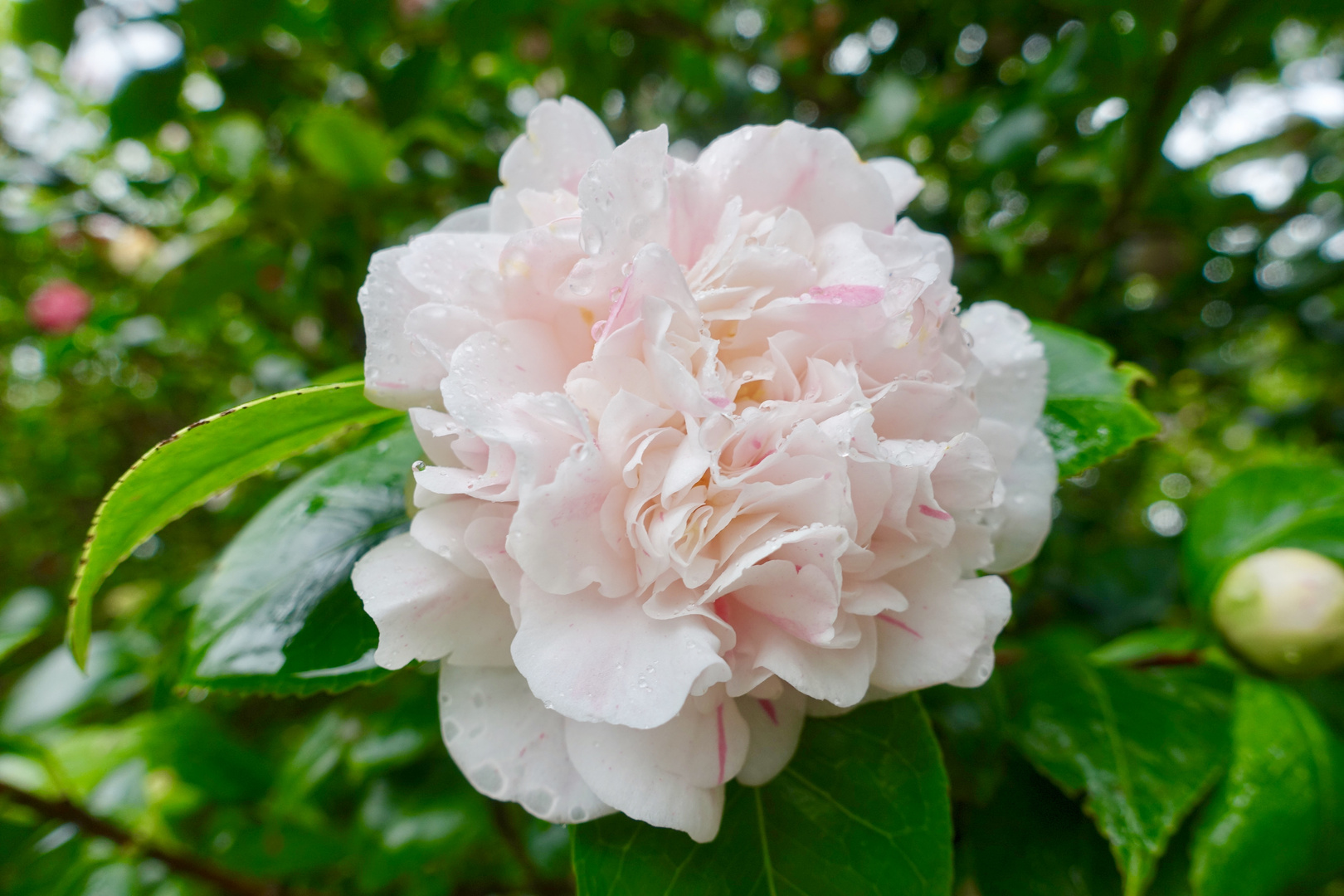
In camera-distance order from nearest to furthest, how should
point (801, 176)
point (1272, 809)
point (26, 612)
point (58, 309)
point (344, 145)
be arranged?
point (801, 176)
point (1272, 809)
point (344, 145)
point (26, 612)
point (58, 309)

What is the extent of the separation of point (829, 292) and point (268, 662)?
419mm

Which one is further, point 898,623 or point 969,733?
point 969,733

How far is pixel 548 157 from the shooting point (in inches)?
19.7

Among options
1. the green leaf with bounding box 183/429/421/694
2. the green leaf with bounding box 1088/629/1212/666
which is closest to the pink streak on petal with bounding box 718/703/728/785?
the green leaf with bounding box 183/429/421/694

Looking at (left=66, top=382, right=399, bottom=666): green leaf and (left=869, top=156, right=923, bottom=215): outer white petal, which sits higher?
(left=869, top=156, right=923, bottom=215): outer white petal

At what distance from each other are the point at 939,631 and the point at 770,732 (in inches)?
4.7

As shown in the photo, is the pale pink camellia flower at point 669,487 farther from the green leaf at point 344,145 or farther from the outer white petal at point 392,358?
the green leaf at point 344,145

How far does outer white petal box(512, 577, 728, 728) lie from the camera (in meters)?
0.37

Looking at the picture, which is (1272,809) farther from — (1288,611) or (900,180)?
(900,180)

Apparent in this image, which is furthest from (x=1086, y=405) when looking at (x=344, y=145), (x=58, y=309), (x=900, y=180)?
(x=58, y=309)

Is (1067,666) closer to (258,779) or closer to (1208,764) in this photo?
(1208,764)

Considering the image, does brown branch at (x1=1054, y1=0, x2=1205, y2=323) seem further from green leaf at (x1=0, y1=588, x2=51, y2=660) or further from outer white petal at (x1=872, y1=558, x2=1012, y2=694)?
green leaf at (x1=0, y1=588, x2=51, y2=660)

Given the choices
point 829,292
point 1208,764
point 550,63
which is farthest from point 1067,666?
point 550,63

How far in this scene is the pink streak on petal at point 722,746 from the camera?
42 cm
